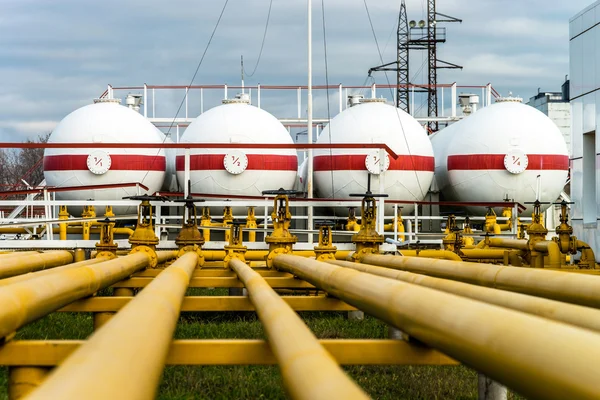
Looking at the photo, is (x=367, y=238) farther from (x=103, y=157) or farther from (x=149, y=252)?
(x=103, y=157)

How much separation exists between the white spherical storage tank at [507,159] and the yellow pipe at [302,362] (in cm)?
1356

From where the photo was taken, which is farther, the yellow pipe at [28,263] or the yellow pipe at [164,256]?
the yellow pipe at [164,256]

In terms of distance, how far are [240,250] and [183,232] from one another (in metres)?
0.50

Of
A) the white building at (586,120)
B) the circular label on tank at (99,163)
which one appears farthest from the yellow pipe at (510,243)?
the circular label on tank at (99,163)

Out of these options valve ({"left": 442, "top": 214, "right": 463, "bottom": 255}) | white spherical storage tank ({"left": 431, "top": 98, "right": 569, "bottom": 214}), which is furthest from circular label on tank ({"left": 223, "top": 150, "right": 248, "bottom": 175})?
valve ({"left": 442, "top": 214, "right": 463, "bottom": 255})

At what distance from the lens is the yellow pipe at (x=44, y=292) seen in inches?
98.8

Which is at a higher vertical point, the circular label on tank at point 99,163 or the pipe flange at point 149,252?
the circular label on tank at point 99,163

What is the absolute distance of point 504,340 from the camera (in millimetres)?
1592

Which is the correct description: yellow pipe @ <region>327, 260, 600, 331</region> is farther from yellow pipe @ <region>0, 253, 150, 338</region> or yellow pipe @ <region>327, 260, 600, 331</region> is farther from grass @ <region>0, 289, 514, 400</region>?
grass @ <region>0, 289, 514, 400</region>

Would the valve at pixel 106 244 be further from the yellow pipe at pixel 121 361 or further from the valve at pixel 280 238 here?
the yellow pipe at pixel 121 361

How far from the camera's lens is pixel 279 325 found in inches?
93.1

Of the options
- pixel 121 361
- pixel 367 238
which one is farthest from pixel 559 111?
pixel 121 361

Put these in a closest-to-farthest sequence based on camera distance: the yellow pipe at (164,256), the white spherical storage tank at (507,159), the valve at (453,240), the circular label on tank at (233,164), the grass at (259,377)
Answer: the grass at (259,377)
the yellow pipe at (164,256)
the valve at (453,240)
the circular label on tank at (233,164)
the white spherical storage tank at (507,159)

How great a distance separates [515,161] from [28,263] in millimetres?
12331
